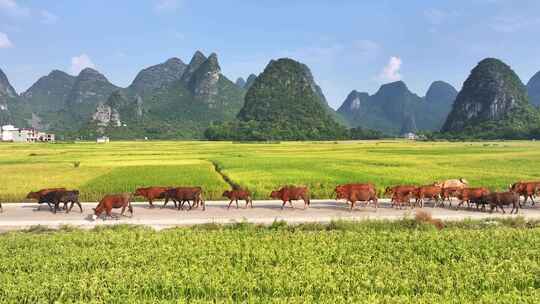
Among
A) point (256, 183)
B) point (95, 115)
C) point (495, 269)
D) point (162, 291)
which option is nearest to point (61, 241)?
point (162, 291)

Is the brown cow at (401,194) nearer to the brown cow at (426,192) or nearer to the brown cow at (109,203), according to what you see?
the brown cow at (426,192)

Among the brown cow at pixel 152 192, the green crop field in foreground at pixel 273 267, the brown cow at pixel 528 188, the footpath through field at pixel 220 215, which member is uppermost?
the brown cow at pixel 528 188

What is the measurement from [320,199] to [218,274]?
1527cm

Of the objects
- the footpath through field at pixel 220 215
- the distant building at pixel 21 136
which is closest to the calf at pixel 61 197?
the footpath through field at pixel 220 215

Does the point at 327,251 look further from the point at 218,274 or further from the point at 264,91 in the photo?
the point at 264,91

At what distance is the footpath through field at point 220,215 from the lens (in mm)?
17328

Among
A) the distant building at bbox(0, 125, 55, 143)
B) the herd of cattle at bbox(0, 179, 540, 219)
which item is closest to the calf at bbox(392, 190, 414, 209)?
the herd of cattle at bbox(0, 179, 540, 219)

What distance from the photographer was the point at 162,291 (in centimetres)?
884

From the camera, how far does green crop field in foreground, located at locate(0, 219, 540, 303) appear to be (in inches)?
339

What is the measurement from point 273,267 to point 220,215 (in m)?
9.09

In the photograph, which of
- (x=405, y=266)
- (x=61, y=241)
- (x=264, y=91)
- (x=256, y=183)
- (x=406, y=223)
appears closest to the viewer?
(x=405, y=266)

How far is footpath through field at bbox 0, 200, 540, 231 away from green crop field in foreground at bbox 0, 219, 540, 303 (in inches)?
128

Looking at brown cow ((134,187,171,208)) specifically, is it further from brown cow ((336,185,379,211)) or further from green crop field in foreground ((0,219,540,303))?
brown cow ((336,185,379,211))

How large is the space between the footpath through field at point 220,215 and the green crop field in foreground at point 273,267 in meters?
3.26
